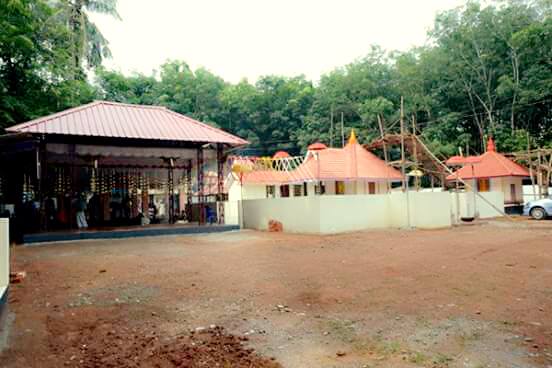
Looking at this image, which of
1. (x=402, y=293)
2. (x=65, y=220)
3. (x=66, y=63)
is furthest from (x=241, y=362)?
(x=66, y=63)

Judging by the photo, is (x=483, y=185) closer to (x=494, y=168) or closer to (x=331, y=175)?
(x=494, y=168)

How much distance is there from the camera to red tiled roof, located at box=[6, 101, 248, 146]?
11656 mm

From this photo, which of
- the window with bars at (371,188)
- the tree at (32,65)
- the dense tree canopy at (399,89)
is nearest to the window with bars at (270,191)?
the window with bars at (371,188)

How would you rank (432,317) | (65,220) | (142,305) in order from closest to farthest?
(432,317)
(142,305)
(65,220)

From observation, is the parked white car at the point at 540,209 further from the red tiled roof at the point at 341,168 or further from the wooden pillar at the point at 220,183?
the wooden pillar at the point at 220,183

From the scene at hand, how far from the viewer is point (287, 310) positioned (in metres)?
4.43

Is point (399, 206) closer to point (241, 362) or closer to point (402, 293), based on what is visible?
point (402, 293)

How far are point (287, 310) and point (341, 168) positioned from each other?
56.5 feet

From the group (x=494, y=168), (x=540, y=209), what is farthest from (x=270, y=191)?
(x=540, y=209)

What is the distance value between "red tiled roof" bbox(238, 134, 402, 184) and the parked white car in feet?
21.4

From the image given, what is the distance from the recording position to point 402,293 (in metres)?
5.01

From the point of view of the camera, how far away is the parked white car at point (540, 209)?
16688mm

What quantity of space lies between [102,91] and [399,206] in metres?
22.8

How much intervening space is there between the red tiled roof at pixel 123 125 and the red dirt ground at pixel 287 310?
4.58 meters
